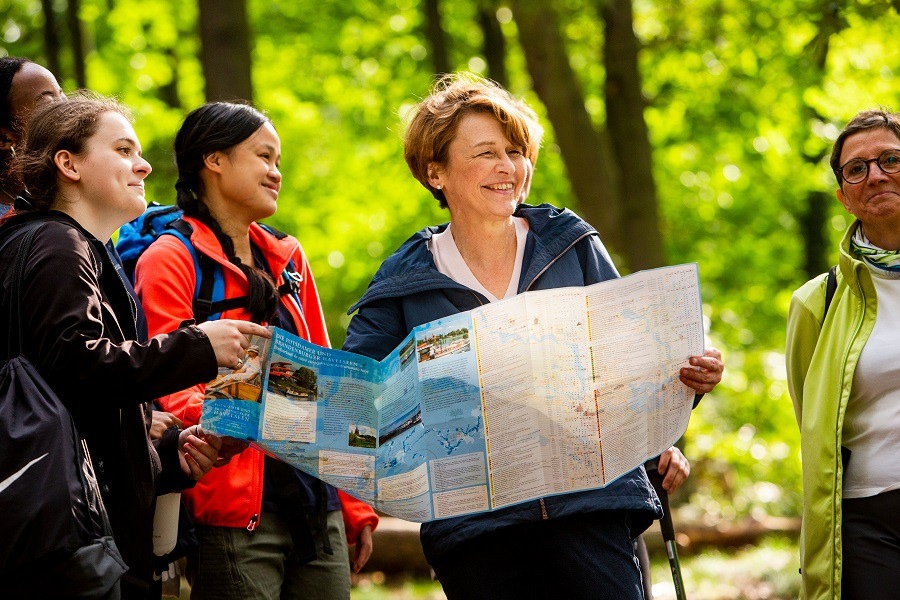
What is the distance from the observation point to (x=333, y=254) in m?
17.0

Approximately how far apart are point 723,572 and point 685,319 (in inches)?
284

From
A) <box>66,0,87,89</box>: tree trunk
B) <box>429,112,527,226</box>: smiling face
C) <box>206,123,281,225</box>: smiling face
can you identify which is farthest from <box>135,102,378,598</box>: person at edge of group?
<box>66,0,87,89</box>: tree trunk

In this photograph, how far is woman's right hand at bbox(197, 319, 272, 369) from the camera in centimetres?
314

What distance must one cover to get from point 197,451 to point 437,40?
1029cm

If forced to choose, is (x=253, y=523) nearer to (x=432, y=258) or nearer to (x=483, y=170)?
(x=432, y=258)

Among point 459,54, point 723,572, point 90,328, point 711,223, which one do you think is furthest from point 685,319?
point 711,223

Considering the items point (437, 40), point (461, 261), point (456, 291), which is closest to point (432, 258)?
point (461, 261)

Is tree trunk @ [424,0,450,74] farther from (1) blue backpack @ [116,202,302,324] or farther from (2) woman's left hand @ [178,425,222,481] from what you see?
(2) woman's left hand @ [178,425,222,481]

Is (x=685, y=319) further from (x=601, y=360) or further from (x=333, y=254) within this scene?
(x=333, y=254)

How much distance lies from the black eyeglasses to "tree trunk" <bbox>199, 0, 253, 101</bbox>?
17.6 feet

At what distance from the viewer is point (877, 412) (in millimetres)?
3910

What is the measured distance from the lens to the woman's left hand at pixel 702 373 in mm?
3334

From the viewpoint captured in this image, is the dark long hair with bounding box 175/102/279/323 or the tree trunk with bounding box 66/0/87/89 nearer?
the dark long hair with bounding box 175/102/279/323

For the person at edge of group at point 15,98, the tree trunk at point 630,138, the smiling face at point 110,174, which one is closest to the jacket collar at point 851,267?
the smiling face at point 110,174
